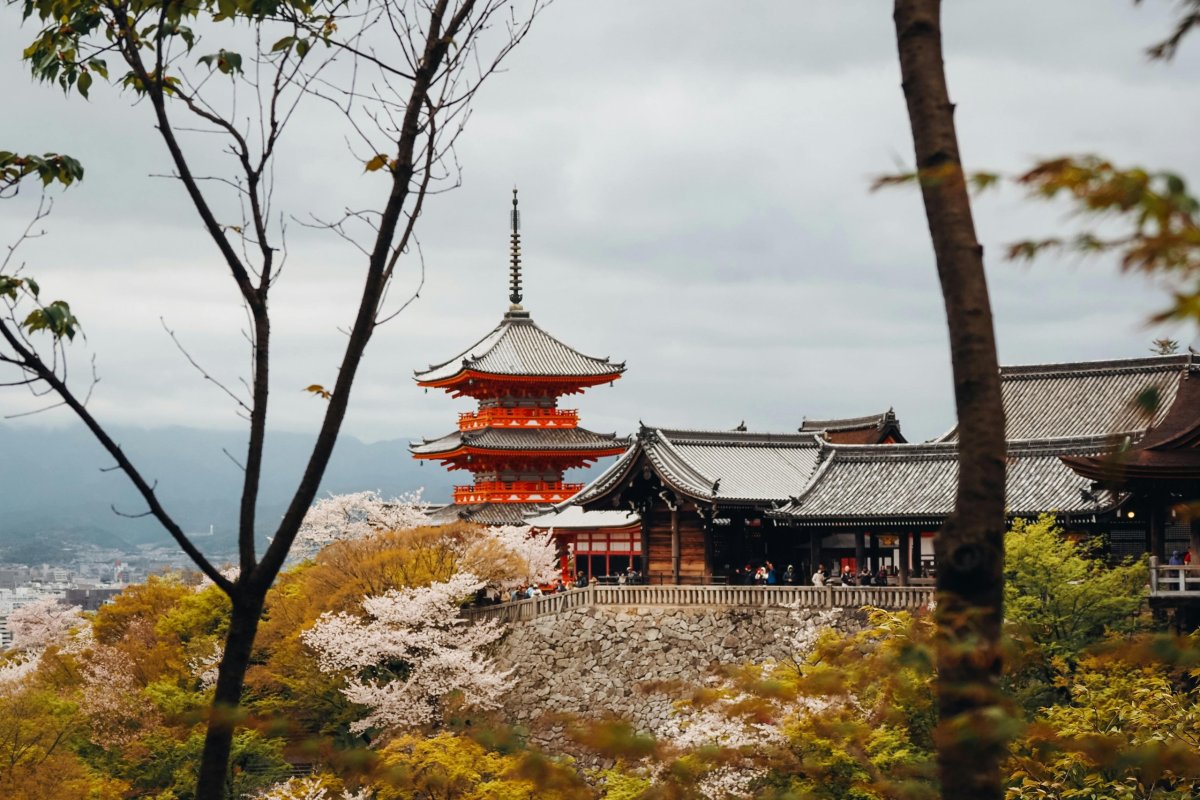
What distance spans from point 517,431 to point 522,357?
2.79 m

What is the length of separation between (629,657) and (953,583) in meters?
30.1

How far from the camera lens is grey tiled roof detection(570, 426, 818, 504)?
3759 centimetres

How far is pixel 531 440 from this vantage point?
53.7 m

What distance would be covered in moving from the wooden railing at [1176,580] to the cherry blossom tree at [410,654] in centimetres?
1525

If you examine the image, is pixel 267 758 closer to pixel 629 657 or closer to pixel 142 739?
pixel 142 739

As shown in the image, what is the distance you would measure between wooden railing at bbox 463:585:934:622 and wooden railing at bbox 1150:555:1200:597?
4352 millimetres

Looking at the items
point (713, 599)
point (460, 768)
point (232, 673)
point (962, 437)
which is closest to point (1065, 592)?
point (713, 599)

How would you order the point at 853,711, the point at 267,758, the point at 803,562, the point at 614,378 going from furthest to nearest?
the point at 614,378 < the point at 803,562 < the point at 267,758 < the point at 853,711

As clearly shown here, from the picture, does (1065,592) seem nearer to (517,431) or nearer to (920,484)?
(920,484)

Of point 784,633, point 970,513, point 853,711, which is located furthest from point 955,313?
point 784,633

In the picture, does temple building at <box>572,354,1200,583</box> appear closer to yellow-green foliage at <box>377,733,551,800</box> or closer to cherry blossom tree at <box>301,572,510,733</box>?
cherry blossom tree at <box>301,572,510,733</box>

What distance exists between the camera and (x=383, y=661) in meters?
37.7

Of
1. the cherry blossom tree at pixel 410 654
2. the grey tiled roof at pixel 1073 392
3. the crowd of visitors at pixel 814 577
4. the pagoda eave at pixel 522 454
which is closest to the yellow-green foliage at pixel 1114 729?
the crowd of visitors at pixel 814 577

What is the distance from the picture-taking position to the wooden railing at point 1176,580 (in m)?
28.3
